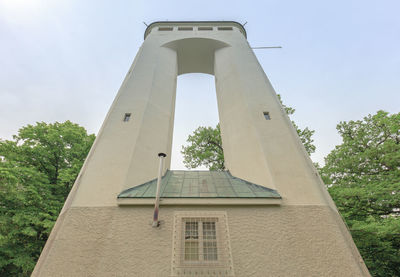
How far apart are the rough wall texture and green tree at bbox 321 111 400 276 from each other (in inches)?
165

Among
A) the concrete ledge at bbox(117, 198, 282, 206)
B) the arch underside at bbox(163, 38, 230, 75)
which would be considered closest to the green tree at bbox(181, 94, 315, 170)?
the arch underside at bbox(163, 38, 230, 75)

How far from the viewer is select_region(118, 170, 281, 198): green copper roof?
16.7ft

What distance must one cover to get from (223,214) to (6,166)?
31.7ft

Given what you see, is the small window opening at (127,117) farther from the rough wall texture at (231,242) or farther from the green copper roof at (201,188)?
the rough wall texture at (231,242)

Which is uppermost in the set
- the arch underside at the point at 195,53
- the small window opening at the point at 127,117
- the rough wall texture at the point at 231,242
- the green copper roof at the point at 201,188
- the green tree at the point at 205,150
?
the arch underside at the point at 195,53

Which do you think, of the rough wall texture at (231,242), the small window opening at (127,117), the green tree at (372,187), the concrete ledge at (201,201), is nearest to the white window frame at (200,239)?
the rough wall texture at (231,242)

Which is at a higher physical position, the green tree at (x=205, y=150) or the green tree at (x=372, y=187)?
the green tree at (x=205, y=150)

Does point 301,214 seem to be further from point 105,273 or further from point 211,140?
point 211,140

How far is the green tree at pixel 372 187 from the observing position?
730 centimetres

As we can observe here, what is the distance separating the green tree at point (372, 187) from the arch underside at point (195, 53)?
10.4 metres

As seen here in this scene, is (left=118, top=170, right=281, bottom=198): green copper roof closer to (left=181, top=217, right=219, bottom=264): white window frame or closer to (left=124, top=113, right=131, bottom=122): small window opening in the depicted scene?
(left=181, top=217, right=219, bottom=264): white window frame

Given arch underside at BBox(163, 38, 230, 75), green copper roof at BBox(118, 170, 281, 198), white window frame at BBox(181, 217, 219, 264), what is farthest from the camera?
arch underside at BBox(163, 38, 230, 75)

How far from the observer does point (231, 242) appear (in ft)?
14.2

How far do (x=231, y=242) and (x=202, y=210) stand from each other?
3.57 ft
